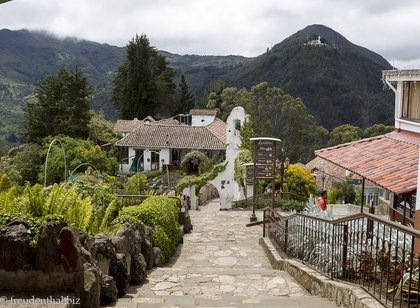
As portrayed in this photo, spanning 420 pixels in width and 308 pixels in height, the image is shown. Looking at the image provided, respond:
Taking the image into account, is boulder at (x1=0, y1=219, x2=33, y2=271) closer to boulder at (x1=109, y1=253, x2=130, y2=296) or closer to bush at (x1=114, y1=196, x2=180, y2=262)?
boulder at (x1=109, y1=253, x2=130, y2=296)

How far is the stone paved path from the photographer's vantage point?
17.3 feet

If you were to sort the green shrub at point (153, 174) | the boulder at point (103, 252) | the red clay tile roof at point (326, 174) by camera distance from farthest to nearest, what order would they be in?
the green shrub at point (153, 174) < the red clay tile roof at point (326, 174) < the boulder at point (103, 252)

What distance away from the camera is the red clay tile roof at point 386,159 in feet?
27.6

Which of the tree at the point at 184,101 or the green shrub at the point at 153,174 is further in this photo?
the tree at the point at 184,101

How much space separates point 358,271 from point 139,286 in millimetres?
2943

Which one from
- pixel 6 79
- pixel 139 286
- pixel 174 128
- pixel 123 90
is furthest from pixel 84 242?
pixel 6 79

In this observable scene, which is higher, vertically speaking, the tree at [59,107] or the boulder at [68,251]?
the tree at [59,107]

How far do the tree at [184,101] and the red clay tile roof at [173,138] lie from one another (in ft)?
77.3

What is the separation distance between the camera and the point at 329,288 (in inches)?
213

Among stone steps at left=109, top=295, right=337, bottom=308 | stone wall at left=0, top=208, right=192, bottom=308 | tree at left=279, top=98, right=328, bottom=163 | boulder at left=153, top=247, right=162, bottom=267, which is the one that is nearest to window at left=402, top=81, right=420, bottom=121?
boulder at left=153, top=247, right=162, bottom=267

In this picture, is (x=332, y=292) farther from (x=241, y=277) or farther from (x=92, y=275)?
(x=92, y=275)

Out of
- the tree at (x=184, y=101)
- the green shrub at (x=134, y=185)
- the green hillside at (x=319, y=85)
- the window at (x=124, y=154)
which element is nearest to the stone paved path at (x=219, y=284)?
the green shrub at (x=134, y=185)

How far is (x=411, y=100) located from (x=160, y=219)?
22.6 feet

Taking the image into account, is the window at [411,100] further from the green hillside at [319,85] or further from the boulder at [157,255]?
the green hillside at [319,85]
